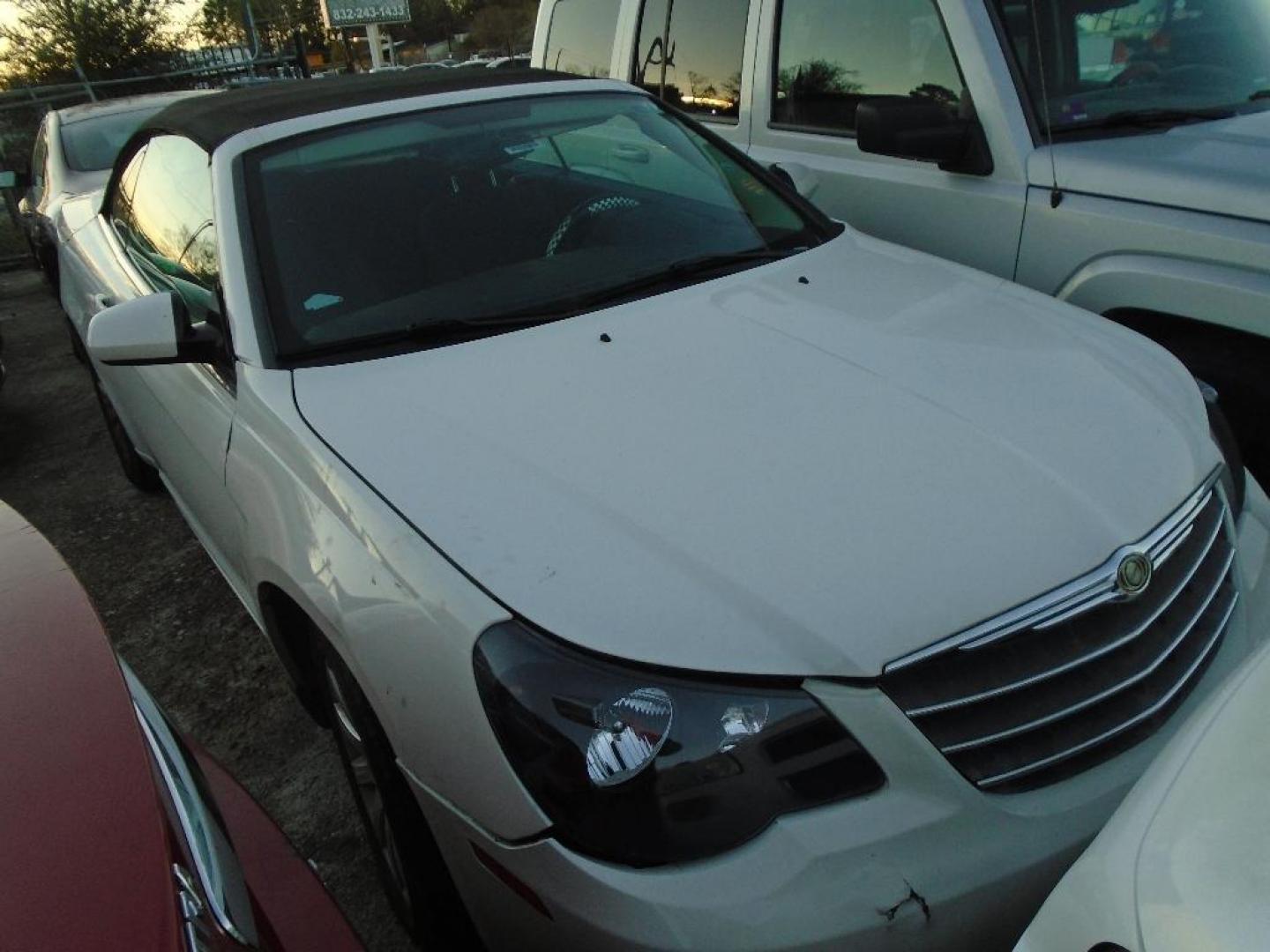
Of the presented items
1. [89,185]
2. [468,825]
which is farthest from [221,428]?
[89,185]

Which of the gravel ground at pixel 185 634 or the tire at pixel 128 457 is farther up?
the tire at pixel 128 457

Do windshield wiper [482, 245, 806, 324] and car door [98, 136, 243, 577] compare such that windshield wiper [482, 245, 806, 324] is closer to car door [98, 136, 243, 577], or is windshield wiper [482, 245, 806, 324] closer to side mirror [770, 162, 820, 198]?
side mirror [770, 162, 820, 198]

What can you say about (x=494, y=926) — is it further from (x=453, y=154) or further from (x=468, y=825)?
(x=453, y=154)

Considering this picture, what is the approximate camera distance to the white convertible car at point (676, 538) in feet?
4.74

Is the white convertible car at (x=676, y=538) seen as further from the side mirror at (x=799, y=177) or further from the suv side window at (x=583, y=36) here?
the suv side window at (x=583, y=36)

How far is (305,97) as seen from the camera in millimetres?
2934

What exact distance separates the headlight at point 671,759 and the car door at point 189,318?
1187mm

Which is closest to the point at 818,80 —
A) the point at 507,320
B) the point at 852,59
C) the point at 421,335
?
the point at 852,59

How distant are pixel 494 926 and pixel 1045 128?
9.02 feet

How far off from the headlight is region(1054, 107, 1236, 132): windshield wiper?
8.00ft

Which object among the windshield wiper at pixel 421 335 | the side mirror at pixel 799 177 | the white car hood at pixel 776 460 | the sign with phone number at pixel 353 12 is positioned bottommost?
the white car hood at pixel 776 460

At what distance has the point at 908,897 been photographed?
4.60ft

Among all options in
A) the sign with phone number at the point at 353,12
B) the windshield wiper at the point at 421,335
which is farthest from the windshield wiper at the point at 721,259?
the sign with phone number at the point at 353,12

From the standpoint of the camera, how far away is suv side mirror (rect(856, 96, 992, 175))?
307cm
